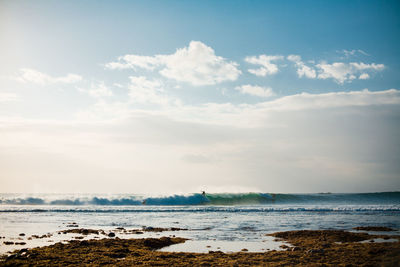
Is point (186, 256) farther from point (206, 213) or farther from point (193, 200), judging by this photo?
point (193, 200)

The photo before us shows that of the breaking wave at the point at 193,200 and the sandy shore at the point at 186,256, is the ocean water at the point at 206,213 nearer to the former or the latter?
the breaking wave at the point at 193,200

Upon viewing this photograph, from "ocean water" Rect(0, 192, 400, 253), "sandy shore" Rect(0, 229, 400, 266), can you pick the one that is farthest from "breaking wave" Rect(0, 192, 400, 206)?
"sandy shore" Rect(0, 229, 400, 266)

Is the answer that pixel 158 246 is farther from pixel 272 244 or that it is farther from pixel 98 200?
pixel 98 200

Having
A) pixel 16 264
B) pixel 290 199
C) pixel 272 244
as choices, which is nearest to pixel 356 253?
pixel 272 244

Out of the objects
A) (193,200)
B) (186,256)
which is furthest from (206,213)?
(193,200)

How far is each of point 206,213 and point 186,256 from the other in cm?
2228

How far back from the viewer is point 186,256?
11.0 metres

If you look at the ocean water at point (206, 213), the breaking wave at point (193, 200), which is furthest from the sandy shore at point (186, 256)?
the breaking wave at point (193, 200)

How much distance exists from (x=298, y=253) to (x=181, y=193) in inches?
1923

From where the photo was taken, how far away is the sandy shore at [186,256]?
9.70 metres

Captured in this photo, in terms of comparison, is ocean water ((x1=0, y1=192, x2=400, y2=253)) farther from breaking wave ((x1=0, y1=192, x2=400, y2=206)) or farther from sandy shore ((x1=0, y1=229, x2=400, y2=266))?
sandy shore ((x1=0, y1=229, x2=400, y2=266))

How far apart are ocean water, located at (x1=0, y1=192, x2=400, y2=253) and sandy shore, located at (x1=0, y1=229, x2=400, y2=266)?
1661mm

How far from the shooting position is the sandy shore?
970 centimetres

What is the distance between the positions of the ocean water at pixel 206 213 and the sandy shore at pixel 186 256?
1.66 metres
